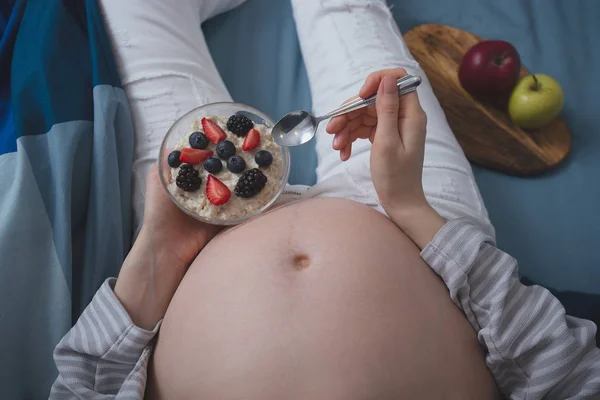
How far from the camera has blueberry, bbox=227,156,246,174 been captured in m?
0.70

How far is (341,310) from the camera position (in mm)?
601

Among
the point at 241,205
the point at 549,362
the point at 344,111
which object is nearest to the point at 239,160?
the point at 241,205

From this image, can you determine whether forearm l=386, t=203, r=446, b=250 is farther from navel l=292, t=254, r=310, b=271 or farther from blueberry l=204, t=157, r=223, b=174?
blueberry l=204, t=157, r=223, b=174

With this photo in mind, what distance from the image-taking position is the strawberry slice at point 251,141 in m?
0.73

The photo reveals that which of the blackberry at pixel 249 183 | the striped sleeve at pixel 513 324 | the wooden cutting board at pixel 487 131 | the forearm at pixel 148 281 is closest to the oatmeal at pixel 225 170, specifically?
the blackberry at pixel 249 183

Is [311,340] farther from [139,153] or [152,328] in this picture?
[139,153]

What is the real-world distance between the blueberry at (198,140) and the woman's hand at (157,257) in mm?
100

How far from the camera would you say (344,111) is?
72cm

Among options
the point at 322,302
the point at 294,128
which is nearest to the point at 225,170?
the point at 294,128

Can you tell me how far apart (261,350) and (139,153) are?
497 millimetres

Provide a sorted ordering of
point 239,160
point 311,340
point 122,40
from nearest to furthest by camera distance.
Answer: point 311,340 → point 239,160 → point 122,40

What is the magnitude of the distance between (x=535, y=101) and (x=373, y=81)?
594mm

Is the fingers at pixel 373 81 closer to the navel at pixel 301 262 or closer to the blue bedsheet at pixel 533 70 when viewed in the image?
the navel at pixel 301 262

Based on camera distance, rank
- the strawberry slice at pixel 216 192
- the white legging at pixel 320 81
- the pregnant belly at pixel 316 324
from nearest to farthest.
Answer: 1. the pregnant belly at pixel 316 324
2. the strawberry slice at pixel 216 192
3. the white legging at pixel 320 81
